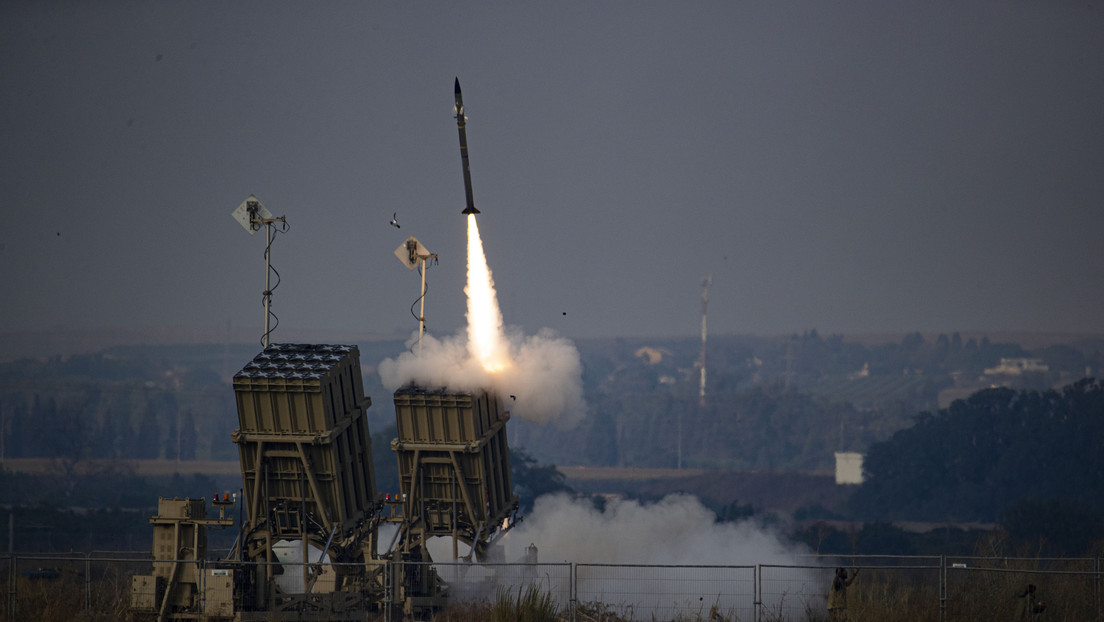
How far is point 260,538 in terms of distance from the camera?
3281cm

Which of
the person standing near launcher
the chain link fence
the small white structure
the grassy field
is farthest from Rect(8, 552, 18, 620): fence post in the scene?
the small white structure

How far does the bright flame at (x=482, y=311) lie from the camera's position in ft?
125

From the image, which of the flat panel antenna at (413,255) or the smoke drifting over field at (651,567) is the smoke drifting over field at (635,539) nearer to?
the smoke drifting over field at (651,567)

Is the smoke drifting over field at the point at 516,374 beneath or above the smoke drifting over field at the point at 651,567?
above

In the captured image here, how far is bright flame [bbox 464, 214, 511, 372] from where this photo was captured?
38075mm

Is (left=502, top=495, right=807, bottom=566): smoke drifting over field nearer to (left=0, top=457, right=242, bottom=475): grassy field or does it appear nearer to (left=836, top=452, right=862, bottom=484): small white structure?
(left=0, top=457, right=242, bottom=475): grassy field

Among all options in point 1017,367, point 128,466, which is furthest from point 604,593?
point 1017,367

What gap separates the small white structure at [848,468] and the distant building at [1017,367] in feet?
201

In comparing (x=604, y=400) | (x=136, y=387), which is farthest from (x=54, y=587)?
(x=604, y=400)

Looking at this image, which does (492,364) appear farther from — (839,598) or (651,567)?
(839,598)

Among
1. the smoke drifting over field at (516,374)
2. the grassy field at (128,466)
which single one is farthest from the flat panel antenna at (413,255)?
the grassy field at (128,466)

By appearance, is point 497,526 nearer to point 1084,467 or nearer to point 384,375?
point 384,375

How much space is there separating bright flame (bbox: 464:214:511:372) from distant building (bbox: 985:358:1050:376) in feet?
526

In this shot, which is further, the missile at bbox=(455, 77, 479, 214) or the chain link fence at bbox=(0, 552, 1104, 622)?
the missile at bbox=(455, 77, 479, 214)
